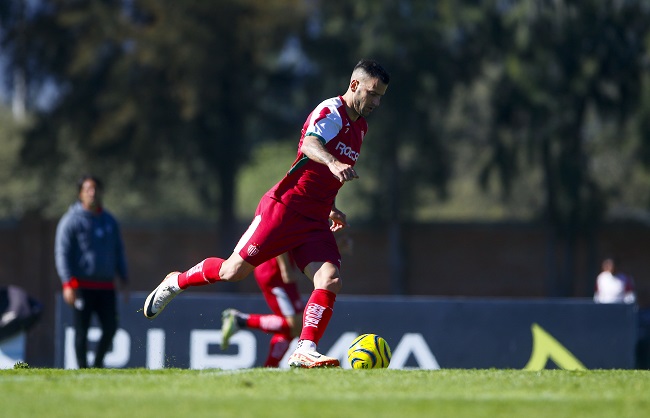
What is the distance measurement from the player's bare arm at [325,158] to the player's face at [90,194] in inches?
179

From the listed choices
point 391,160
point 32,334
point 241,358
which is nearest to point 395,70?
point 391,160

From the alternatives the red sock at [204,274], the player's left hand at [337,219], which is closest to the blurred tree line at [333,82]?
the player's left hand at [337,219]

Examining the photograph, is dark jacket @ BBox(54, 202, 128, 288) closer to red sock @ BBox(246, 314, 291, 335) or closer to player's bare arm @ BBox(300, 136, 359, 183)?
red sock @ BBox(246, 314, 291, 335)

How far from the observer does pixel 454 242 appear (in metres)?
30.7

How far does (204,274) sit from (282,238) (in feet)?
2.21

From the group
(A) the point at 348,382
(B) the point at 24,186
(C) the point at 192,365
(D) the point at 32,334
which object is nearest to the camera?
(A) the point at 348,382

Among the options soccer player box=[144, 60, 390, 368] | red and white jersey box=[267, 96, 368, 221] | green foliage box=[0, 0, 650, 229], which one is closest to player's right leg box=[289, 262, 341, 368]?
soccer player box=[144, 60, 390, 368]

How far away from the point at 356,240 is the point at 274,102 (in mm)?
4183

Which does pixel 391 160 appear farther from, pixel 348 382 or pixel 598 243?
pixel 348 382

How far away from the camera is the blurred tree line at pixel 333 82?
94.3 ft

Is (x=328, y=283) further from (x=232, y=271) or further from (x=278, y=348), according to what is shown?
(x=278, y=348)

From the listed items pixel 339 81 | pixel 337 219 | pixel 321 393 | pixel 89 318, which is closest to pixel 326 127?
pixel 337 219

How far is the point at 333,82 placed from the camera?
1165 inches

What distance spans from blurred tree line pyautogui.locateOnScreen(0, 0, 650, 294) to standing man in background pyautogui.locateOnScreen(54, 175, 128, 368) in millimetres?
16614
